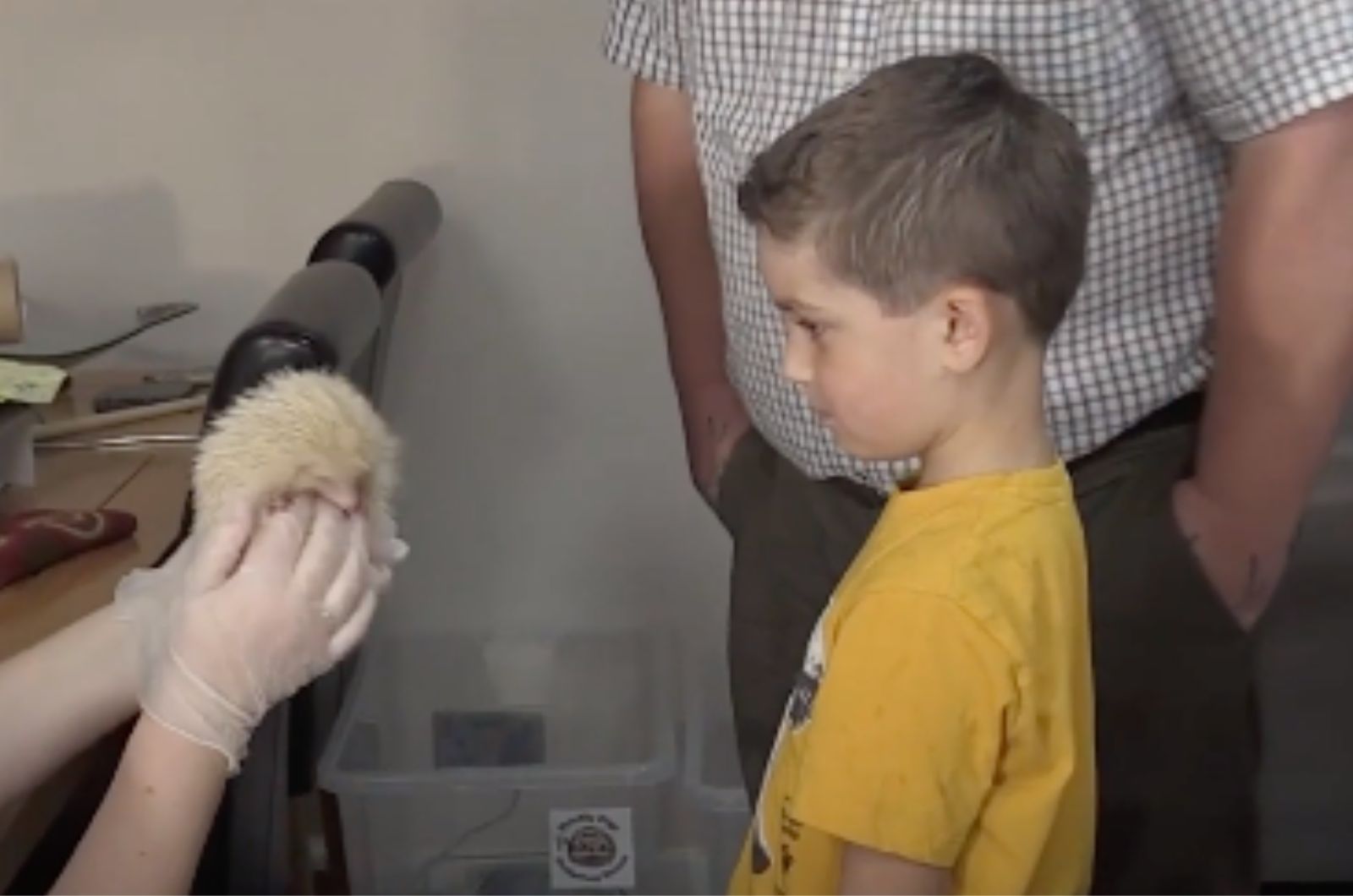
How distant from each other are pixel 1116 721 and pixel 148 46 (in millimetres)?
1324

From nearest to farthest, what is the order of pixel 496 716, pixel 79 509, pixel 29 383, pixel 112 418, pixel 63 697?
pixel 63 697 → pixel 79 509 → pixel 29 383 → pixel 112 418 → pixel 496 716

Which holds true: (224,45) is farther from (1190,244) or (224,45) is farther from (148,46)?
(1190,244)

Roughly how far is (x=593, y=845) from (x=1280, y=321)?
91cm

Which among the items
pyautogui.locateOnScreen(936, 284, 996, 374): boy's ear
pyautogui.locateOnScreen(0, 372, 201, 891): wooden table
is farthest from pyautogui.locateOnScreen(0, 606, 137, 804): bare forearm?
pyautogui.locateOnScreen(936, 284, 996, 374): boy's ear

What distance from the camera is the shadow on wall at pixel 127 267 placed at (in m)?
1.91

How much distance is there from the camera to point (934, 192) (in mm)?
831

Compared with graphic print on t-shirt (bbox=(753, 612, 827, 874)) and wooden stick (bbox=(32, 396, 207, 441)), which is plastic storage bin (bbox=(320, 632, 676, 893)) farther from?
graphic print on t-shirt (bbox=(753, 612, 827, 874))

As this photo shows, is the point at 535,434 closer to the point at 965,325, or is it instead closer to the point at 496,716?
the point at 496,716

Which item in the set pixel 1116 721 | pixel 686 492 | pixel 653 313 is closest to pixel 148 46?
pixel 653 313


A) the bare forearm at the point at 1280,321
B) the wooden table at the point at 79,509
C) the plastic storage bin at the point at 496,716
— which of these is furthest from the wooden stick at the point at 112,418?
the bare forearm at the point at 1280,321

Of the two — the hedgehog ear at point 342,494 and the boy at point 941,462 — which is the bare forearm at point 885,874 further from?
the hedgehog ear at point 342,494

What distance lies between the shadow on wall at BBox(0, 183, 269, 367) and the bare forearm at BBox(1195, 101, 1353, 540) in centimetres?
117

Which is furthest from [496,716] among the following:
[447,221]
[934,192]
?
[934,192]

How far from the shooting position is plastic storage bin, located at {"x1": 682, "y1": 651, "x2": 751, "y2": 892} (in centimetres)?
168
